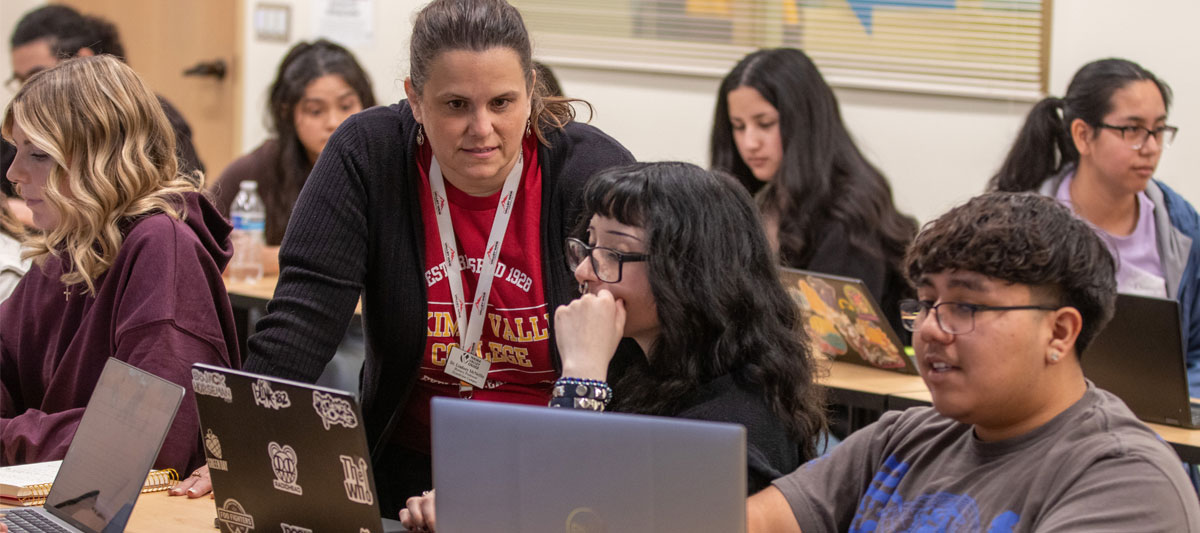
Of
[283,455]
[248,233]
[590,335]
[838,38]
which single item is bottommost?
[248,233]

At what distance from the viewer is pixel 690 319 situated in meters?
1.67

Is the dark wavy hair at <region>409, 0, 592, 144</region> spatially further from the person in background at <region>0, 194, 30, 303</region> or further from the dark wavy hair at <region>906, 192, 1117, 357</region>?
the person in background at <region>0, 194, 30, 303</region>

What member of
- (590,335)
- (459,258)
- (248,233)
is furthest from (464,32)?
(248,233)

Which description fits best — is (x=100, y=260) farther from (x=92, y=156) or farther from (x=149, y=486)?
(x=149, y=486)

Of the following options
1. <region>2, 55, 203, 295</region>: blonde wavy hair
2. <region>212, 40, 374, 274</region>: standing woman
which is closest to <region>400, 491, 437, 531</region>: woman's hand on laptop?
<region>2, 55, 203, 295</region>: blonde wavy hair

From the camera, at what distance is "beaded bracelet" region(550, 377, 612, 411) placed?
1613mm

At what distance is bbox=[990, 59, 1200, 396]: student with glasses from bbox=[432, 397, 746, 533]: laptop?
2381mm

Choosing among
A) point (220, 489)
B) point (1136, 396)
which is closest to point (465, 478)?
point (220, 489)

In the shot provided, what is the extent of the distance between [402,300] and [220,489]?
18.5 inches

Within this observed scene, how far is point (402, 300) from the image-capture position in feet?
6.59

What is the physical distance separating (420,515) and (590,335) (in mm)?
315

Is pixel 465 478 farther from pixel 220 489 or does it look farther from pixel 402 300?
pixel 402 300

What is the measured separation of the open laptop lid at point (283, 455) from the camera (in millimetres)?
1480

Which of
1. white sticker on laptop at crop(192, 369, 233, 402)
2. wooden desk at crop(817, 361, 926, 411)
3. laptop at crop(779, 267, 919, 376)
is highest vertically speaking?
white sticker on laptop at crop(192, 369, 233, 402)
